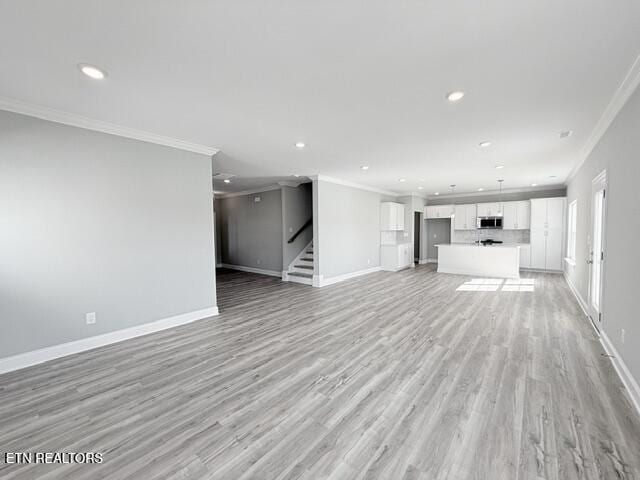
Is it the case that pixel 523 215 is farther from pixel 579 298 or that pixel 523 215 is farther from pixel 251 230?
pixel 251 230

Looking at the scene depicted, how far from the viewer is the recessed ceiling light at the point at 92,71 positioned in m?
2.09

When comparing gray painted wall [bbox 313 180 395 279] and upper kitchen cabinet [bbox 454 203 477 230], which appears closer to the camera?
gray painted wall [bbox 313 180 395 279]

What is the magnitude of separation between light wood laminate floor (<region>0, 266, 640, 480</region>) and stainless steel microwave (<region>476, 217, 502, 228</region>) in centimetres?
560

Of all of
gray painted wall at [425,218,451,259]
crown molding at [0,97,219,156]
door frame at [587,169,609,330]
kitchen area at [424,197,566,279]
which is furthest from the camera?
gray painted wall at [425,218,451,259]

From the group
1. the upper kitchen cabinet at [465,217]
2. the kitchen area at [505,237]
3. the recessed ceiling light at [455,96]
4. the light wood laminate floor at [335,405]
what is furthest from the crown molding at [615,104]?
the upper kitchen cabinet at [465,217]

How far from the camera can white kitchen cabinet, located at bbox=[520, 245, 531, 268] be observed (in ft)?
27.7

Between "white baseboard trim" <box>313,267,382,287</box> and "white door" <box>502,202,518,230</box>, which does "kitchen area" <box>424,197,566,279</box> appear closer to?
"white door" <box>502,202,518,230</box>

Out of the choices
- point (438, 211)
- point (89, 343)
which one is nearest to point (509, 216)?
point (438, 211)

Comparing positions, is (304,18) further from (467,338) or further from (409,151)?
(467,338)

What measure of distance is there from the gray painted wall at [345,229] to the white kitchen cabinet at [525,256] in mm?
4459

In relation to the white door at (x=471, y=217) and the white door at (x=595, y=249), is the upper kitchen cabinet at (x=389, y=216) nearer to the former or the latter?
the white door at (x=471, y=217)

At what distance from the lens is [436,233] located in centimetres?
1059

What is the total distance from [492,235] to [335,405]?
9411mm

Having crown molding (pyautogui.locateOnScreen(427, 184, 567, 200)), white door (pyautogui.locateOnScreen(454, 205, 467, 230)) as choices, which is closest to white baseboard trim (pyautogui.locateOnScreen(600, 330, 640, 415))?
white door (pyautogui.locateOnScreen(454, 205, 467, 230))
